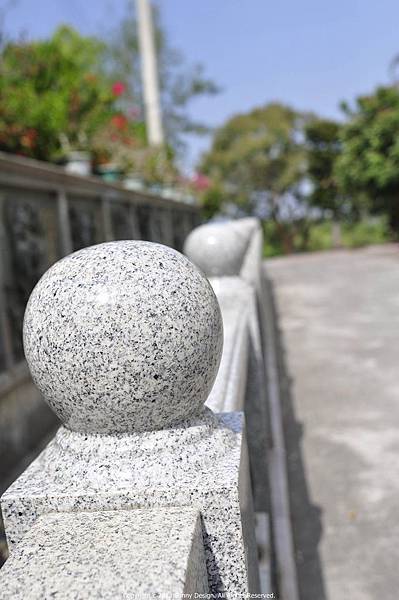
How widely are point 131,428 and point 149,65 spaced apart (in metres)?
17.9

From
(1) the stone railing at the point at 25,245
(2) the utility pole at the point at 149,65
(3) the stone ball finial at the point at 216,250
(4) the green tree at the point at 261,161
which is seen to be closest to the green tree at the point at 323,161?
(4) the green tree at the point at 261,161

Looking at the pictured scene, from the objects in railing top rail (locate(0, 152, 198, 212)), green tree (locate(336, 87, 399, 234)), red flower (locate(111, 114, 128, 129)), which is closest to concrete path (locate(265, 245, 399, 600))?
railing top rail (locate(0, 152, 198, 212))

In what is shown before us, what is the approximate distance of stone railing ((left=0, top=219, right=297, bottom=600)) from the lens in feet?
4.85

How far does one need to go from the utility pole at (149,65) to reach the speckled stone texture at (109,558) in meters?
16.5

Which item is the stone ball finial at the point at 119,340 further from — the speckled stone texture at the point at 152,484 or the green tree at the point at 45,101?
the green tree at the point at 45,101

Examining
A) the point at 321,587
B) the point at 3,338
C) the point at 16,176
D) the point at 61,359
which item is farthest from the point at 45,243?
the point at 61,359

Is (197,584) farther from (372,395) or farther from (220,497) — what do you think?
(372,395)

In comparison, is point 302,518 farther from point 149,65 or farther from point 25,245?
point 149,65

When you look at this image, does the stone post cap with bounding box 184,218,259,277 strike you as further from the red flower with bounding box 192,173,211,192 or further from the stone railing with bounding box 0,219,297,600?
the red flower with bounding box 192,173,211,192

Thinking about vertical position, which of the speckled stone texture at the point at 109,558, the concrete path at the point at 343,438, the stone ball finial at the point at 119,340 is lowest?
the concrete path at the point at 343,438

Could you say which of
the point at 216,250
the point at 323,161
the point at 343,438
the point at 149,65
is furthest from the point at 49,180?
the point at 323,161

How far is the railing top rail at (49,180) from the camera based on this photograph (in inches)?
234

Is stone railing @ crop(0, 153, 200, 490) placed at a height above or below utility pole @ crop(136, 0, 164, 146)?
below

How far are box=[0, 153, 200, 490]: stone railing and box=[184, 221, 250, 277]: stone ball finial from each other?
2212 mm
